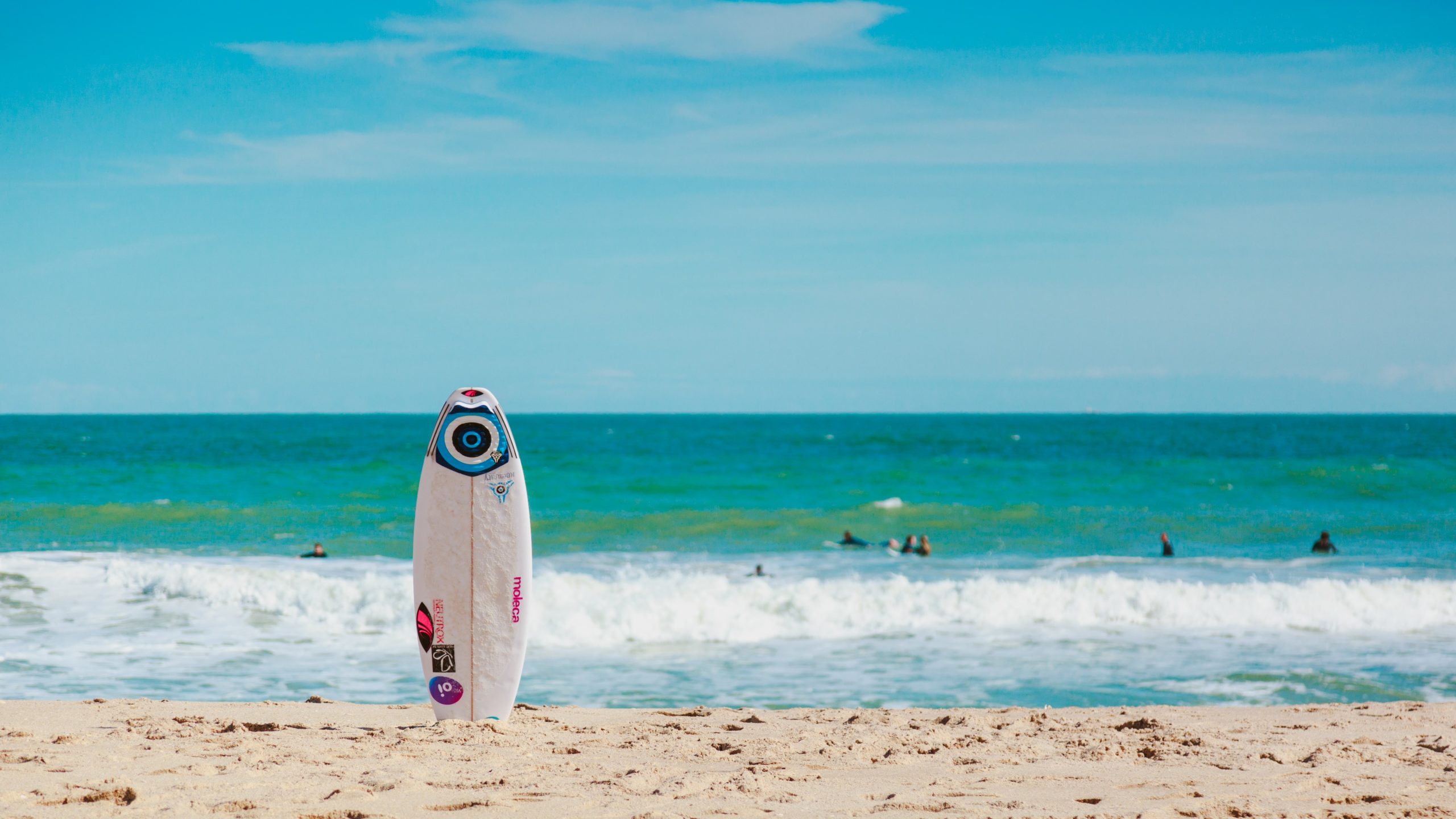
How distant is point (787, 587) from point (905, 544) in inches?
265

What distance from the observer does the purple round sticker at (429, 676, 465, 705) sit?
19.5ft

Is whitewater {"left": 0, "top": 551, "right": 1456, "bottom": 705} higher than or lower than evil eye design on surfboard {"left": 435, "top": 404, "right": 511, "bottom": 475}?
lower

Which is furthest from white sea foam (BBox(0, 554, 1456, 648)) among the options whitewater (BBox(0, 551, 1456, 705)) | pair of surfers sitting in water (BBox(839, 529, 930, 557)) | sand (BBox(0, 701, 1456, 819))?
pair of surfers sitting in water (BBox(839, 529, 930, 557))

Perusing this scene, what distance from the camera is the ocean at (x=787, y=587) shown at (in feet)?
27.1

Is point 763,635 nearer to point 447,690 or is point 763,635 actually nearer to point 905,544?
point 447,690

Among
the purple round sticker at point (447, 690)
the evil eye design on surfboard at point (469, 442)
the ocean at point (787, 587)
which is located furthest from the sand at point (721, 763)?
the ocean at point (787, 587)

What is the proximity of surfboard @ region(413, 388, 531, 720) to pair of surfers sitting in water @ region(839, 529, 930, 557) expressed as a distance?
11801 millimetres

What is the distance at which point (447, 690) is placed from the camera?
5957 mm

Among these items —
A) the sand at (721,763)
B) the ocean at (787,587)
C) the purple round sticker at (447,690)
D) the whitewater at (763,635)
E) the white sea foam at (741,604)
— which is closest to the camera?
the sand at (721,763)

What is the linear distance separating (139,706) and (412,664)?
2549mm

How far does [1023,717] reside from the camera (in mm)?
6164

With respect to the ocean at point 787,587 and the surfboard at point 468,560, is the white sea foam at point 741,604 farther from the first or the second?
the surfboard at point 468,560

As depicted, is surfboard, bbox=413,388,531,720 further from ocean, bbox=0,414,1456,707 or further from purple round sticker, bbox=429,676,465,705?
ocean, bbox=0,414,1456,707

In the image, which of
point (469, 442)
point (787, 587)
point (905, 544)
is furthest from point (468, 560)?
point (905, 544)
